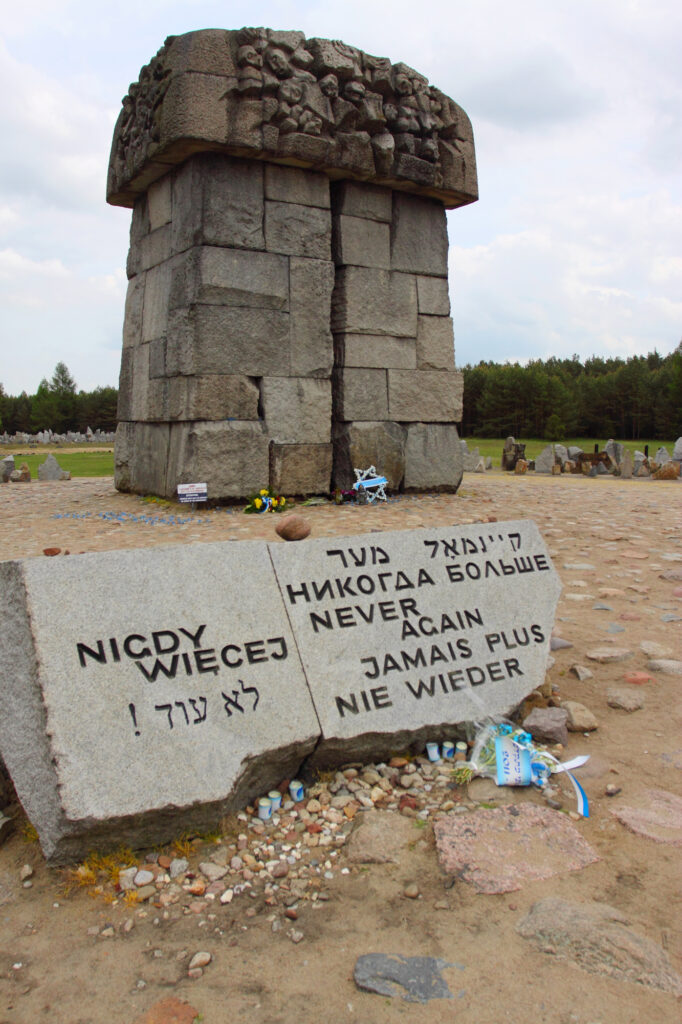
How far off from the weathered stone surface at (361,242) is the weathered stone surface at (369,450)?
62.9 inches

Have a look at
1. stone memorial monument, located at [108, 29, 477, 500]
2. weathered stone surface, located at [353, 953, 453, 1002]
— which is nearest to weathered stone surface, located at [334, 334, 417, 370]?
stone memorial monument, located at [108, 29, 477, 500]

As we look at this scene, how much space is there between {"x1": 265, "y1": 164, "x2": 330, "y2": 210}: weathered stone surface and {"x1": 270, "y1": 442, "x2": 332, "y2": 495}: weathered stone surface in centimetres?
228

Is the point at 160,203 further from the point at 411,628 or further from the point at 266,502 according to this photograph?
the point at 411,628

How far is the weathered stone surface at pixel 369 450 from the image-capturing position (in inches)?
298

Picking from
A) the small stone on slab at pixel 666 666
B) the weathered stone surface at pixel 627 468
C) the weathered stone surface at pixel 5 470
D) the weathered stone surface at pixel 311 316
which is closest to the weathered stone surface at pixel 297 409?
the weathered stone surface at pixel 311 316

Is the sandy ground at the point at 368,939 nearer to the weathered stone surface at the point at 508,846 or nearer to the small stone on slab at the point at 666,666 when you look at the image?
the weathered stone surface at the point at 508,846

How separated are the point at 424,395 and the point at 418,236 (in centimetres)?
164

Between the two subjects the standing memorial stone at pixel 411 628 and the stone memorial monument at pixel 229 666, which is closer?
the stone memorial monument at pixel 229 666

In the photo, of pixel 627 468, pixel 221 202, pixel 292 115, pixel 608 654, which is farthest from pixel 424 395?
pixel 627 468

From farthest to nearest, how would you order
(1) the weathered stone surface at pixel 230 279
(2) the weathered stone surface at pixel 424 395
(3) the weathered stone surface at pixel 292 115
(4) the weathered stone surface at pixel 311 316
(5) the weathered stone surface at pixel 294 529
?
(2) the weathered stone surface at pixel 424 395 → (4) the weathered stone surface at pixel 311 316 → (1) the weathered stone surface at pixel 230 279 → (3) the weathered stone surface at pixel 292 115 → (5) the weathered stone surface at pixel 294 529

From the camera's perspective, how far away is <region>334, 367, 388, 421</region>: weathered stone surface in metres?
7.54

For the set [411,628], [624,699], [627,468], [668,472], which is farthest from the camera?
[627,468]

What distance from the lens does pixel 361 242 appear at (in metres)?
7.59

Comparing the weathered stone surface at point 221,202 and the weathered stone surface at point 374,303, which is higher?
the weathered stone surface at point 221,202
